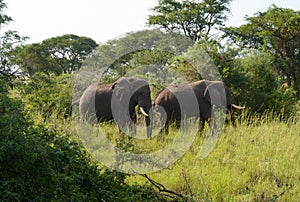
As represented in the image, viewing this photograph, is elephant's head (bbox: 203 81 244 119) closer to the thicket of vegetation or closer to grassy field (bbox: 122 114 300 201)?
the thicket of vegetation

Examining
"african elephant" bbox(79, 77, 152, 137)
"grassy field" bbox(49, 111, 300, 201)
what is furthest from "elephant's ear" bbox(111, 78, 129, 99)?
"grassy field" bbox(49, 111, 300, 201)

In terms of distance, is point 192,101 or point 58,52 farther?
point 58,52

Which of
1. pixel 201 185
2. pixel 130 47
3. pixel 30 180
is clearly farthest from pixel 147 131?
pixel 130 47

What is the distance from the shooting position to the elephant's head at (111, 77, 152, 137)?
8.99m

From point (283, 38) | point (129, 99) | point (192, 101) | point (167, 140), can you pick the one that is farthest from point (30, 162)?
point (283, 38)

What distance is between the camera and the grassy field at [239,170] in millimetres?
4797

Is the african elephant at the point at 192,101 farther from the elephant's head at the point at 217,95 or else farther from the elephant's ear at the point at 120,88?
the elephant's ear at the point at 120,88

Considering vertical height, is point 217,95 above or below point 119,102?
above

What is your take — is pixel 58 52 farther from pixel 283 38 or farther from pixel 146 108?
pixel 146 108

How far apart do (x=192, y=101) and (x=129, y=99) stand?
1.33 m

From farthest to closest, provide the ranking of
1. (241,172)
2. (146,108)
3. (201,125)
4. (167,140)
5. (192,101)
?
(192,101), (146,108), (201,125), (167,140), (241,172)

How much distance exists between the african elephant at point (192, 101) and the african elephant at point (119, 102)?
0.43 m

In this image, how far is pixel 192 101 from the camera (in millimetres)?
9328

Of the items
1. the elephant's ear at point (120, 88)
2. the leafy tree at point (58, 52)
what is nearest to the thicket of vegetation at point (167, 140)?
the elephant's ear at point (120, 88)
